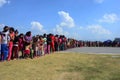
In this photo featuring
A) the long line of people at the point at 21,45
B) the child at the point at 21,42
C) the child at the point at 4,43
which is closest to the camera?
the child at the point at 4,43

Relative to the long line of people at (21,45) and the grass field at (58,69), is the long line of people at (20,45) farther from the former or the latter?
the grass field at (58,69)

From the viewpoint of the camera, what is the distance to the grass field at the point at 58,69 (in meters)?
15.9

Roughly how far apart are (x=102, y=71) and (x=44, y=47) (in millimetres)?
7592

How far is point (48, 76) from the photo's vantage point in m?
16.0

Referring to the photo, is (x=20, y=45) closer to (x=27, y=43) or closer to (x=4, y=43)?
(x=27, y=43)

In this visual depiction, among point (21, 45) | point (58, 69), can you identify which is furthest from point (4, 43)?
point (58, 69)

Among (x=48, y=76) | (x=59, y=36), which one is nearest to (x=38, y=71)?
(x=48, y=76)

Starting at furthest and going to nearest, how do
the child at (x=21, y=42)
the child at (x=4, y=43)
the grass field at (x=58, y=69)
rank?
the child at (x=21, y=42) < the child at (x=4, y=43) < the grass field at (x=58, y=69)

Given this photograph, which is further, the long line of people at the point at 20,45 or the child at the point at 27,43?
the child at the point at 27,43

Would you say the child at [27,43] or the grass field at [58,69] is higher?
the child at [27,43]

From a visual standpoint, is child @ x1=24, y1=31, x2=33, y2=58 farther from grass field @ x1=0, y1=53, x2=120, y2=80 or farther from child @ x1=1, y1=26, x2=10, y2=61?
child @ x1=1, y1=26, x2=10, y2=61

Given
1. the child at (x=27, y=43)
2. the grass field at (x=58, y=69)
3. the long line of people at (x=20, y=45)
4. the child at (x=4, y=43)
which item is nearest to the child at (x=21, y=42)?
the long line of people at (x=20, y=45)

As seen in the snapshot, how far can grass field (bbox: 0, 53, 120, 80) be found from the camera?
52.1ft

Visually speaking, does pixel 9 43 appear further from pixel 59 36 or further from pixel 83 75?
pixel 59 36
